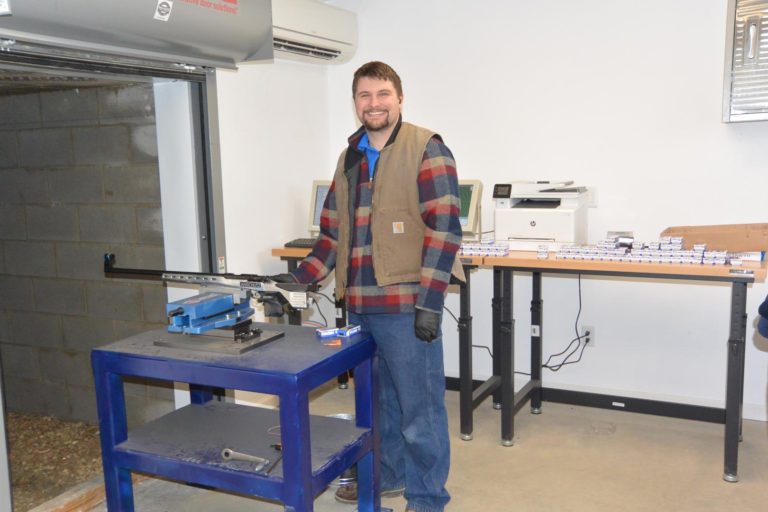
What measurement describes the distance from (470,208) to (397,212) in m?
1.33

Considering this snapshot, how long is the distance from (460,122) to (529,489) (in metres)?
2.12

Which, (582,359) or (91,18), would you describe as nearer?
(91,18)

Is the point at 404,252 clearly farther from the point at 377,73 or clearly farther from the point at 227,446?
the point at 227,446

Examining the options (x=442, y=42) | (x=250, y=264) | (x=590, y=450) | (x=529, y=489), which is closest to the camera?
(x=529, y=489)

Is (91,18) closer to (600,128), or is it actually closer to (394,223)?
(394,223)

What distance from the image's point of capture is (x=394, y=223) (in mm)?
2457

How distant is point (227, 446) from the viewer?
7.43ft

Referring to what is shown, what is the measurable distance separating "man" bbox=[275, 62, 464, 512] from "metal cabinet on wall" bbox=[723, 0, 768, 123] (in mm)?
1658

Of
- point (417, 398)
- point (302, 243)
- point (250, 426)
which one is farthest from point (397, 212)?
point (302, 243)

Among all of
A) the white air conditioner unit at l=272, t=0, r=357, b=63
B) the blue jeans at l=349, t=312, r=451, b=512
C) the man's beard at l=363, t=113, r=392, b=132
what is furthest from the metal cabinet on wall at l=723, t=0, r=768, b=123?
the white air conditioner unit at l=272, t=0, r=357, b=63

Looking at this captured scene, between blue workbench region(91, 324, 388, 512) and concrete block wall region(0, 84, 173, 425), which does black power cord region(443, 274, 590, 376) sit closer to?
blue workbench region(91, 324, 388, 512)

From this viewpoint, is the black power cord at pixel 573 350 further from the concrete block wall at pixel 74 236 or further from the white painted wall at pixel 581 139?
the concrete block wall at pixel 74 236

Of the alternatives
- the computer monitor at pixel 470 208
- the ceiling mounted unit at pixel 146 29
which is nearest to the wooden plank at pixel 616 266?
the computer monitor at pixel 470 208

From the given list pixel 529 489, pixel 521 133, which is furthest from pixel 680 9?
pixel 529 489
